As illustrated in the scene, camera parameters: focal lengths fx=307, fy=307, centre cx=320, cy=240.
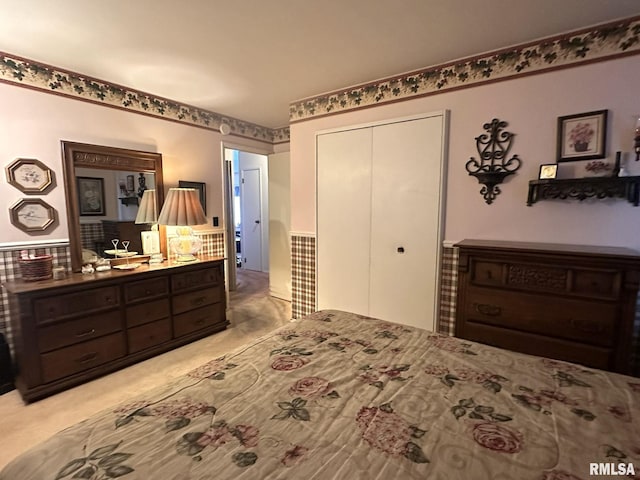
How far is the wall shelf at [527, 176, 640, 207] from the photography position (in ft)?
6.25

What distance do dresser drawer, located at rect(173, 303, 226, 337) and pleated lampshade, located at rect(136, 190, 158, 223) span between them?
39.8 inches

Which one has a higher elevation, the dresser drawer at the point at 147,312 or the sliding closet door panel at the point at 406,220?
the sliding closet door panel at the point at 406,220

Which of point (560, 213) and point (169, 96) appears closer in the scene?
point (560, 213)

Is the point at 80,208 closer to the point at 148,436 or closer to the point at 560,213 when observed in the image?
the point at 148,436

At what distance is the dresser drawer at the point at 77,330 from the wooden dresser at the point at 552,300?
103 inches

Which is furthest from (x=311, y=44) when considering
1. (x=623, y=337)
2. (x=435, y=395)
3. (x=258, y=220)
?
(x=258, y=220)

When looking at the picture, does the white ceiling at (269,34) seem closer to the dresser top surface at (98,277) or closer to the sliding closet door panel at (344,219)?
the sliding closet door panel at (344,219)

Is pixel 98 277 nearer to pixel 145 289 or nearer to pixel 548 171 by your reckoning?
pixel 145 289

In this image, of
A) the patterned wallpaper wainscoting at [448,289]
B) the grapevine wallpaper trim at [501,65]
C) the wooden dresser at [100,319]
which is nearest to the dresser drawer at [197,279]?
the wooden dresser at [100,319]

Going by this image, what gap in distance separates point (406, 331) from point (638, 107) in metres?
2.04

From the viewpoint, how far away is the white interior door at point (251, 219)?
5828mm

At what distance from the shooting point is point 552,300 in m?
1.85

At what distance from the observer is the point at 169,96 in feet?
10.4

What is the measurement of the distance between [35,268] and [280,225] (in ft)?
9.41
